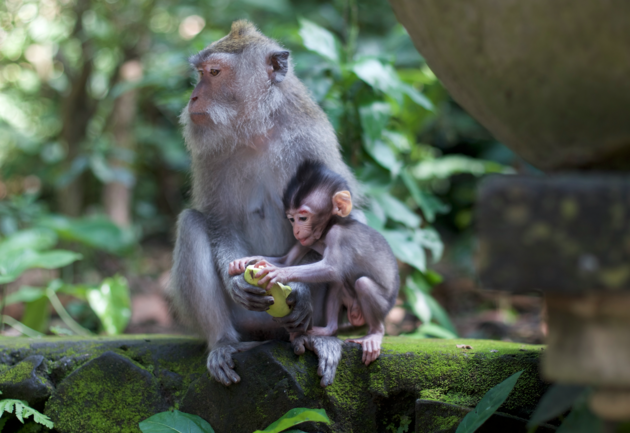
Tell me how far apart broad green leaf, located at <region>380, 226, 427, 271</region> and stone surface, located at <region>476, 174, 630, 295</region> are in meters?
2.73

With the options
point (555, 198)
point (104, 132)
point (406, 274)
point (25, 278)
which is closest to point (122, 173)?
point (104, 132)

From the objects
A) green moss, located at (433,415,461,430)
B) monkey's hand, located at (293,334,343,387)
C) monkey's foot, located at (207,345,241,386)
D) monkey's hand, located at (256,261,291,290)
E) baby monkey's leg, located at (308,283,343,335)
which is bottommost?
green moss, located at (433,415,461,430)

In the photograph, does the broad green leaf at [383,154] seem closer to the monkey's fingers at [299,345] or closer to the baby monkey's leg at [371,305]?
the baby monkey's leg at [371,305]

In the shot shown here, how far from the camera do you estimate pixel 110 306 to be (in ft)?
15.6

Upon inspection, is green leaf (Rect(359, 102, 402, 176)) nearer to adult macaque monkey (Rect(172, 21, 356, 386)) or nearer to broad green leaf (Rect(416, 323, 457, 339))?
adult macaque monkey (Rect(172, 21, 356, 386))

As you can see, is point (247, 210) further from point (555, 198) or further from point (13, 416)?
point (555, 198)

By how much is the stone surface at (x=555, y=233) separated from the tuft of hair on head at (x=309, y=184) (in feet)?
5.24

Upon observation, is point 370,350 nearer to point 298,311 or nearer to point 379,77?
point 298,311

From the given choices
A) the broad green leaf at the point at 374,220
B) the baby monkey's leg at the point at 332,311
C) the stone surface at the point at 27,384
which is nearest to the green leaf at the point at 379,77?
the broad green leaf at the point at 374,220

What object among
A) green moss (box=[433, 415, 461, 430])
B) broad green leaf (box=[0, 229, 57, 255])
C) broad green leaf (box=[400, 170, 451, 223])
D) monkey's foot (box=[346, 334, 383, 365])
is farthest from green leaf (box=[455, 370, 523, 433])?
broad green leaf (box=[0, 229, 57, 255])

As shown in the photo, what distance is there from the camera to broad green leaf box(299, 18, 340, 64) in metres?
4.33

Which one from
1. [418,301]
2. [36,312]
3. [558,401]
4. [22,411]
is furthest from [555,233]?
[36,312]

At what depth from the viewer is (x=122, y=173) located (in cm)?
731

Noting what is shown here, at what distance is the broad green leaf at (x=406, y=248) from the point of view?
4148 millimetres
